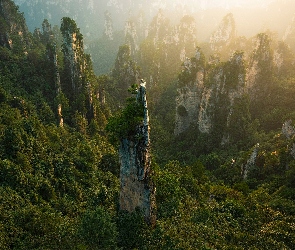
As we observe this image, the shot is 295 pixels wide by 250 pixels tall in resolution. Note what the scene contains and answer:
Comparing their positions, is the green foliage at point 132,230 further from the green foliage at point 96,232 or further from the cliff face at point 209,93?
the cliff face at point 209,93

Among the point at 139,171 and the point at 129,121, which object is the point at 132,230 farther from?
the point at 129,121

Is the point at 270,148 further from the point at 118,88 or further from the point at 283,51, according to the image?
the point at 118,88

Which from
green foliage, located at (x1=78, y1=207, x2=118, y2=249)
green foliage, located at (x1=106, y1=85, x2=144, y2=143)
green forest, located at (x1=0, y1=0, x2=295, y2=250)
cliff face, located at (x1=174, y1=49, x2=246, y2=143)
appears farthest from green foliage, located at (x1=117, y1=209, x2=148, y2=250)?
cliff face, located at (x1=174, y1=49, x2=246, y2=143)

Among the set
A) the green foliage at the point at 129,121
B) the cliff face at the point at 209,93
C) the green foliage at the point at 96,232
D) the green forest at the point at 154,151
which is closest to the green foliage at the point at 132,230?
the green forest at the point at 154,151

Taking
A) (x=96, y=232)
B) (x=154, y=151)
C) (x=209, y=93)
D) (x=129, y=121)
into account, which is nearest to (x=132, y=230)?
(x=96, y=232)

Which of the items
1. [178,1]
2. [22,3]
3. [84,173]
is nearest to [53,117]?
[84,173]

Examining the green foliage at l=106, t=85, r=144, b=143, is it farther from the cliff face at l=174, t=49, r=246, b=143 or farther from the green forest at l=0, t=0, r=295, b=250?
the cliff face at l=174, t=49, r=246, b=143
